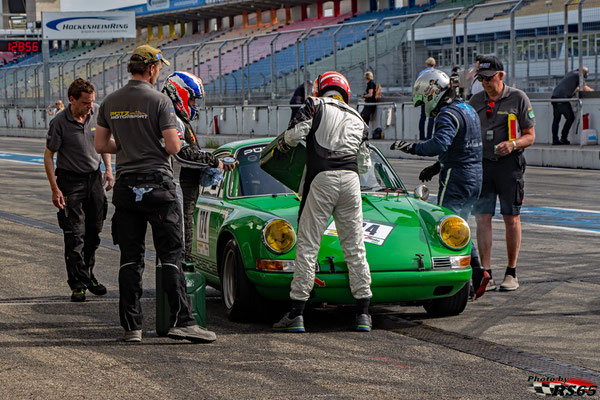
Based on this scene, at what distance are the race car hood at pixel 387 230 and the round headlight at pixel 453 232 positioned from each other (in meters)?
0.06

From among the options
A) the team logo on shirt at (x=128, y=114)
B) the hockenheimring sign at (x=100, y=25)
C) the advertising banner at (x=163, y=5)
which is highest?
the advertising banner at (x=163, y=5)

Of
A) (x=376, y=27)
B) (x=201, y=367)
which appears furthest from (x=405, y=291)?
(x=376, y=27)

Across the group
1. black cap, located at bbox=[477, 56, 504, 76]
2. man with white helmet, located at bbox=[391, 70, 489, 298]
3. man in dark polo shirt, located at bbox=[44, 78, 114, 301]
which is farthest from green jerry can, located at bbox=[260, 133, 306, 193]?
black cap, located at bbox=[477, 56, 504, 76]

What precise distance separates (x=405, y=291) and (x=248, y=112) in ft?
85.8

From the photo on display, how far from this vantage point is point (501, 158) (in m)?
8.02

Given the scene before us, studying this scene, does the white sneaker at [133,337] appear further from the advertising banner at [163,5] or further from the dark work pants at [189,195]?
the advertising banner at [163,5]

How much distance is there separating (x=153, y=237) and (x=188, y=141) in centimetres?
102

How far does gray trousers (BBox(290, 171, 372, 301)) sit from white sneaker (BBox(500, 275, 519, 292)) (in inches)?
75.8

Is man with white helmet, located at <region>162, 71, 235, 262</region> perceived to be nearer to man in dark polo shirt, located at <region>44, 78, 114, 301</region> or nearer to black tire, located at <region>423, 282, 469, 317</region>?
man in dark polo shirt, located at <region>44, 78, 114, 301</region>

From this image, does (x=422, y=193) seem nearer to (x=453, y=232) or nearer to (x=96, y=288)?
(x=453, y=232)

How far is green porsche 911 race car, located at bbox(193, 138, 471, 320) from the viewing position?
6.51 m

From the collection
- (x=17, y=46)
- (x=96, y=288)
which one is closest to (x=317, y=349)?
(x=96, y=288)

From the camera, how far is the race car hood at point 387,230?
6.55 meters

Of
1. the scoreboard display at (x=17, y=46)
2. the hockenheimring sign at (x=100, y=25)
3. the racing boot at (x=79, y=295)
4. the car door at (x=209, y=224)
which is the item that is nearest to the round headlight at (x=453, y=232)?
the car door at (x=209, y=224)
